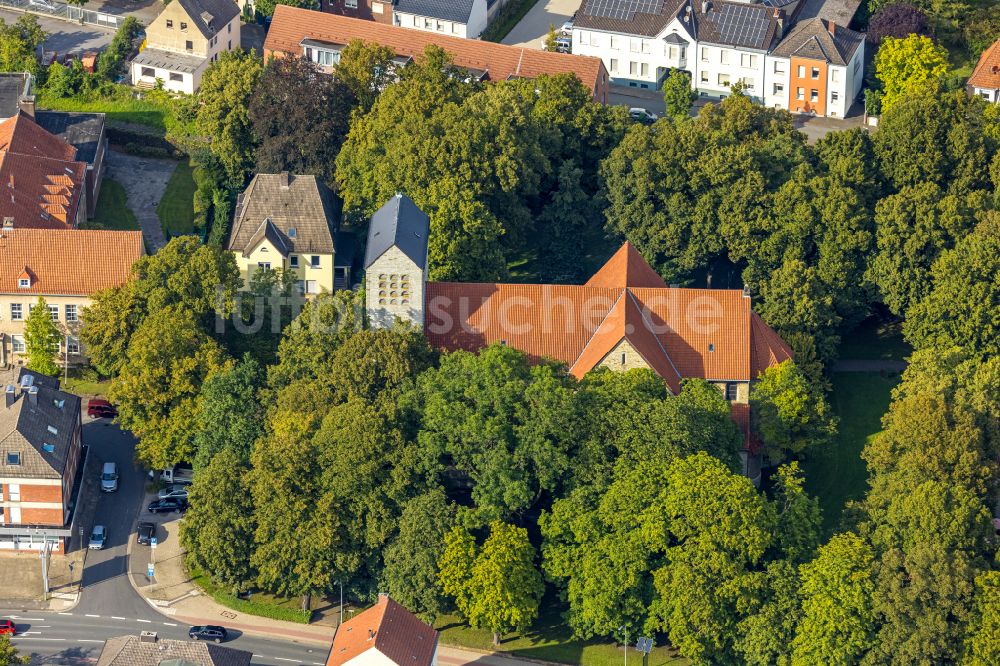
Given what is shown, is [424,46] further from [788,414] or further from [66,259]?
[788,414]

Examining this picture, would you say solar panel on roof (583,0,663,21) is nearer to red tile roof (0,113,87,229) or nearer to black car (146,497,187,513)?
red tile roof (0,113,87,229)

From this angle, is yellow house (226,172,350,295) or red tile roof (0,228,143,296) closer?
red tile roof (0,228,143,296)

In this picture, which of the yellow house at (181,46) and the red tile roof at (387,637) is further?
the yellow house at (181,46)

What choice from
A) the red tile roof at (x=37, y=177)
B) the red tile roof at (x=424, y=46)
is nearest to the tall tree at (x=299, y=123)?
the red tile roof at (x=424, y=46)

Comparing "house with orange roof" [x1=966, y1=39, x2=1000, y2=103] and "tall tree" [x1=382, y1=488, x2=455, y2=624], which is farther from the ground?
"house with orange roof" [x1=966, y1=39, x2=1000, y2=103]

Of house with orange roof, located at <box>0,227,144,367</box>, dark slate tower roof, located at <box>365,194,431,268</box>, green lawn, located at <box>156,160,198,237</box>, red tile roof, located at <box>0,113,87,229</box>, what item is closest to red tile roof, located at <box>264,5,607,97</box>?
green lawn, located at <box>156,160,198,237</box>

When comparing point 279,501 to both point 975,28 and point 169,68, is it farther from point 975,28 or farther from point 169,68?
point 975,28

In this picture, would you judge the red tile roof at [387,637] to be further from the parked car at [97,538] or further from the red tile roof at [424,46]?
the red tile roof at [424,46]

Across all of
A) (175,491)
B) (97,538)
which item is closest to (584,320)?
(175,491)
